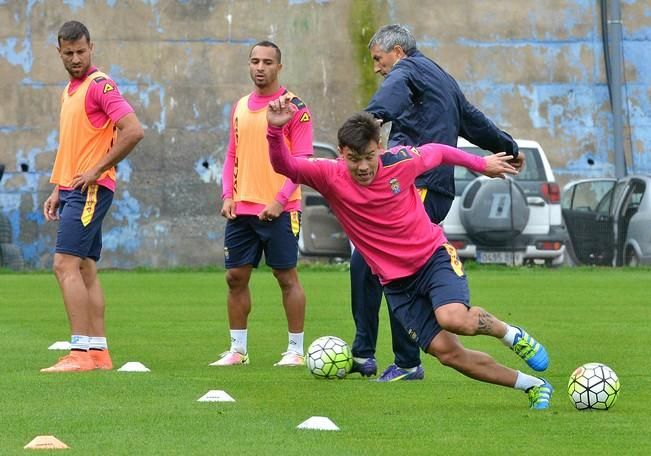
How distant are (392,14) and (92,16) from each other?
569cm

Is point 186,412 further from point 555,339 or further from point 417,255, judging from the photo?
point 555,339

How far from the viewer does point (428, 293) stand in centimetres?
830

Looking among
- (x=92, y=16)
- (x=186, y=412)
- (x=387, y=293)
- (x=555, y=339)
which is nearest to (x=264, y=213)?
(x=387, y=293)

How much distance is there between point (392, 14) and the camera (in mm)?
29750

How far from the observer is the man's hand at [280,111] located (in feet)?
25.9

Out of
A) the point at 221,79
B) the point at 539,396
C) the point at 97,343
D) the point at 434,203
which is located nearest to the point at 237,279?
the point at 97,343

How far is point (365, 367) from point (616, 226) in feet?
51.8

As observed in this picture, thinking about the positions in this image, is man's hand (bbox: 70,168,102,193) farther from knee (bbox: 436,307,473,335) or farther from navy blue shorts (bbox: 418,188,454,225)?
knee (bbox: 436,307,473,335)

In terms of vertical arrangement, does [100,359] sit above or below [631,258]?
above

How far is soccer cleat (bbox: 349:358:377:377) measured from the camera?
9.84 meters

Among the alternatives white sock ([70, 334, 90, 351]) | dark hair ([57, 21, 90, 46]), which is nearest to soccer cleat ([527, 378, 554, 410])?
white sock ([70, 334, 90, 351])

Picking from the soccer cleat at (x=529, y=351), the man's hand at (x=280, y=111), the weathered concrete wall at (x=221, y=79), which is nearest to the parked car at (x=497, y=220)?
the weathered concrete wall at (x=221, y=79)

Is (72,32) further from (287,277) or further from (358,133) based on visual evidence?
(358,133)

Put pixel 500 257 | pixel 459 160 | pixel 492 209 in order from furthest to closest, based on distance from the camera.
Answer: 1. pixel 500 257
2. pixel 492 209
3. pixel 459 160
